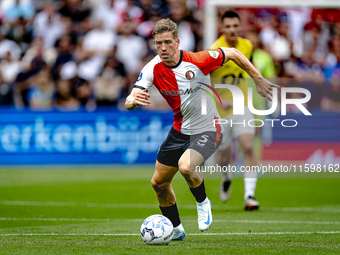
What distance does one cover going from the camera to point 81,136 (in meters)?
14.3

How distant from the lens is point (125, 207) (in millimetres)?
8773

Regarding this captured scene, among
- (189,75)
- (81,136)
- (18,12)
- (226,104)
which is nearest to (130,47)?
(81,136)

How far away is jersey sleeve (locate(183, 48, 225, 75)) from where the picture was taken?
5.93 meters

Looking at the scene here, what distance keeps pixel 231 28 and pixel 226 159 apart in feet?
6.40

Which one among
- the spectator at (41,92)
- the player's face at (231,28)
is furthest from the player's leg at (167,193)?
the spectator at (41,92)

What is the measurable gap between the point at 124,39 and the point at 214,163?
8.89 meters

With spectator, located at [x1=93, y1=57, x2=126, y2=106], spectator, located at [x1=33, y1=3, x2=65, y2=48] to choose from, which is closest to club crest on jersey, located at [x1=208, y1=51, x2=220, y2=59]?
spectator, located at [x1=93, y1=57, x2=126, y2=106]

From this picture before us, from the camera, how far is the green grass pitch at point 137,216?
5.25 metres

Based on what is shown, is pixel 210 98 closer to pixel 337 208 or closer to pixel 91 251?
pixel 91 251

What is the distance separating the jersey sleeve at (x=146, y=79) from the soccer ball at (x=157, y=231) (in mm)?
1357

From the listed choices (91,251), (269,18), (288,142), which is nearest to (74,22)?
(269,18)

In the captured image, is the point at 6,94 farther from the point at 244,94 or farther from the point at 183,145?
the point at 183,145

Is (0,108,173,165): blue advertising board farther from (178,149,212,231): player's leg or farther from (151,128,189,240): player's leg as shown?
(178,149,212,231): player's leg

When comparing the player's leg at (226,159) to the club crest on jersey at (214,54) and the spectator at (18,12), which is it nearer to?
the club crest on jersey at (214,54)
